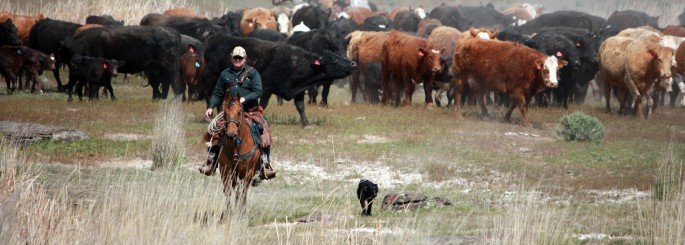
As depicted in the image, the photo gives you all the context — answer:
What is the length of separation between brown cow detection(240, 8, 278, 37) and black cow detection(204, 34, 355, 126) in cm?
1765

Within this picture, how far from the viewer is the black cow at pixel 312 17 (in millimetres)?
42500

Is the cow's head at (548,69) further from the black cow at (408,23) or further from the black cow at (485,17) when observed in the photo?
the black cow at (485,17)

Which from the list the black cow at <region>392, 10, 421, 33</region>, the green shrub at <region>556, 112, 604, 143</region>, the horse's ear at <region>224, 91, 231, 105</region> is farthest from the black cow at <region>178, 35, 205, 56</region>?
the black cow at <region>392, 10, 421, 33</region>

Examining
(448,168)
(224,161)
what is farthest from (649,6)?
(224,161)

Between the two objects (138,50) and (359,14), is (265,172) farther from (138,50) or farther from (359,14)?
(359,14)

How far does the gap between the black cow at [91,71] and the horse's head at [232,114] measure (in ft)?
47.1

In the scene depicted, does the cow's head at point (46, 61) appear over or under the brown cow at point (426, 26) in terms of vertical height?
under

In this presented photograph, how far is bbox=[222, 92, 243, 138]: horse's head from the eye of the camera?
414 inches

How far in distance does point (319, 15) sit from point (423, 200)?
3083cm

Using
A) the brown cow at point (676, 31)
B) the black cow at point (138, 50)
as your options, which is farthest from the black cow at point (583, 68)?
the black cow at point (138, 50)

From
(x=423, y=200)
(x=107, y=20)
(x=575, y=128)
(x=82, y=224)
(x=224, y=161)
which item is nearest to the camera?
(x=82, y=224)

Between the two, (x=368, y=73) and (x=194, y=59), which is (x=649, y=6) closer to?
(x=368, y=73)

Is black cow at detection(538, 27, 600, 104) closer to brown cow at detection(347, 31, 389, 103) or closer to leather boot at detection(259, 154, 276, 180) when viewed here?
brown cow at detection(347, 31, 389, 103)

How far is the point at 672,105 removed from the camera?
94.4ft
